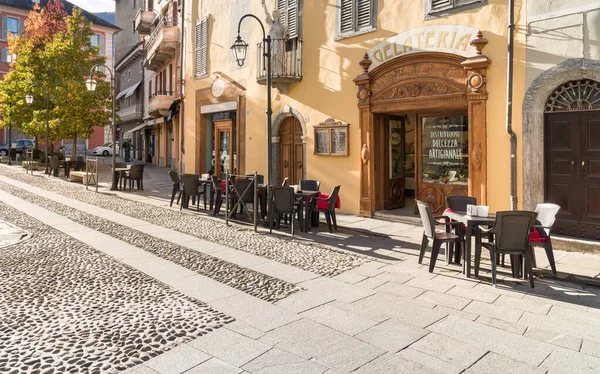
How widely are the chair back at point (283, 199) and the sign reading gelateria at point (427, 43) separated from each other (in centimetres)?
407

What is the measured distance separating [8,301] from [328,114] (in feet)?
29.2

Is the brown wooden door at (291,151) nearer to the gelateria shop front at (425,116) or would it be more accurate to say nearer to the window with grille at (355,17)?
the gelateria shop front at (425,116)

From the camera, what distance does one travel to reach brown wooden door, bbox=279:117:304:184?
533 inches

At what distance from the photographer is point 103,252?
23.6 ft

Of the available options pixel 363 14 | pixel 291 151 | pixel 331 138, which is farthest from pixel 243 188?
pixel 363 14

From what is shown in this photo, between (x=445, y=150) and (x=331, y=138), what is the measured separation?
309 cm

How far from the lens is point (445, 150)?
1023cm

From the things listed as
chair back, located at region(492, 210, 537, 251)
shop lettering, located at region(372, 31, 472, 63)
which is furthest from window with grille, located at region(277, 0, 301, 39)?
chair back, located at region(492, 210, 537, 251)

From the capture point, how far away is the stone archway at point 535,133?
8.02m

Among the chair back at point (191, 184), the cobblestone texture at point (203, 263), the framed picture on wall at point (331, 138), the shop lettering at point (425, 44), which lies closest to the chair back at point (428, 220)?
the cobblestone texture at point (203, 263)

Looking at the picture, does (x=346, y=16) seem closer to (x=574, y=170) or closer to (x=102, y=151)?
(x=574, y=170)

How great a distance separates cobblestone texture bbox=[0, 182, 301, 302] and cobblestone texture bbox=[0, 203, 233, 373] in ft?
2.36

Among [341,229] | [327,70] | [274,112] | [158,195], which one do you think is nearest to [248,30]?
[274,112]

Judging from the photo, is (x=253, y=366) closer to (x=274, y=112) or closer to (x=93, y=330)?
(x=93, y=330)
